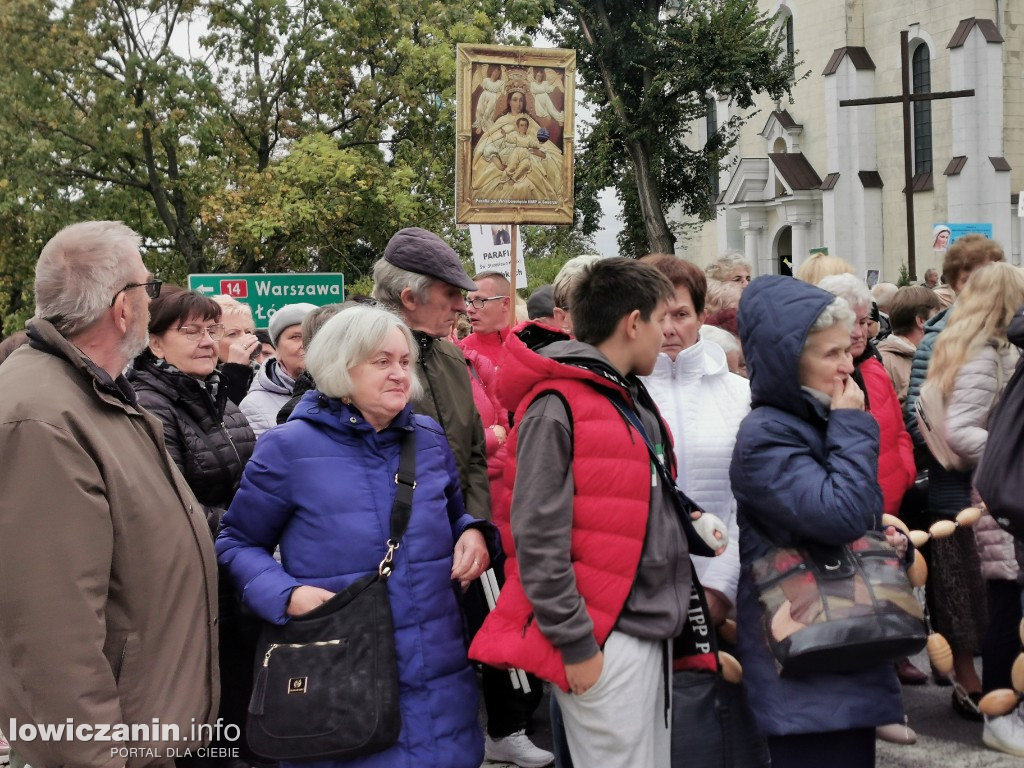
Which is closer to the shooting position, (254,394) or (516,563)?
(516,563)

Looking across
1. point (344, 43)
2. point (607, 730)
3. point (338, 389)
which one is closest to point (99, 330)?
point (338, 389)

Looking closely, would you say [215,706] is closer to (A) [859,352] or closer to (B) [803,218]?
(A) [859,352]

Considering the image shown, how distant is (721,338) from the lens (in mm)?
4672

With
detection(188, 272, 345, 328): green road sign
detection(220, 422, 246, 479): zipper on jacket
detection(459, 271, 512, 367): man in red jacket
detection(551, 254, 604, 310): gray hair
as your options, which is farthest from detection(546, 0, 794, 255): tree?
detection(220, 422, 246, 479): zipper on jacket

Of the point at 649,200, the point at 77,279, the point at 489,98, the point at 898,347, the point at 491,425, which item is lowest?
the point at 491,425

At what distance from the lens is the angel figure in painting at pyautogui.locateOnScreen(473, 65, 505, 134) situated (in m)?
6.89

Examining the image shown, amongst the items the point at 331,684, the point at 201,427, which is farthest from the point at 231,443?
the point at 331,684

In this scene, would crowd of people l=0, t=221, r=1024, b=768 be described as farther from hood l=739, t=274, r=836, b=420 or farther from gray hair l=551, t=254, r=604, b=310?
gray hair l=551, t=254, r=604, b=310

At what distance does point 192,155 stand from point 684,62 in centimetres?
1530

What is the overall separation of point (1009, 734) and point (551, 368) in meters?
2.98

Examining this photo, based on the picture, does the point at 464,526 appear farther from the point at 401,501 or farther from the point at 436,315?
the point at 436,315

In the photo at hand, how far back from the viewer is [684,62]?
3106 cm

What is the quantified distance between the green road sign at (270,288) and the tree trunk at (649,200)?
19290 mm

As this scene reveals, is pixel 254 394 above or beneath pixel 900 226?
beneath
